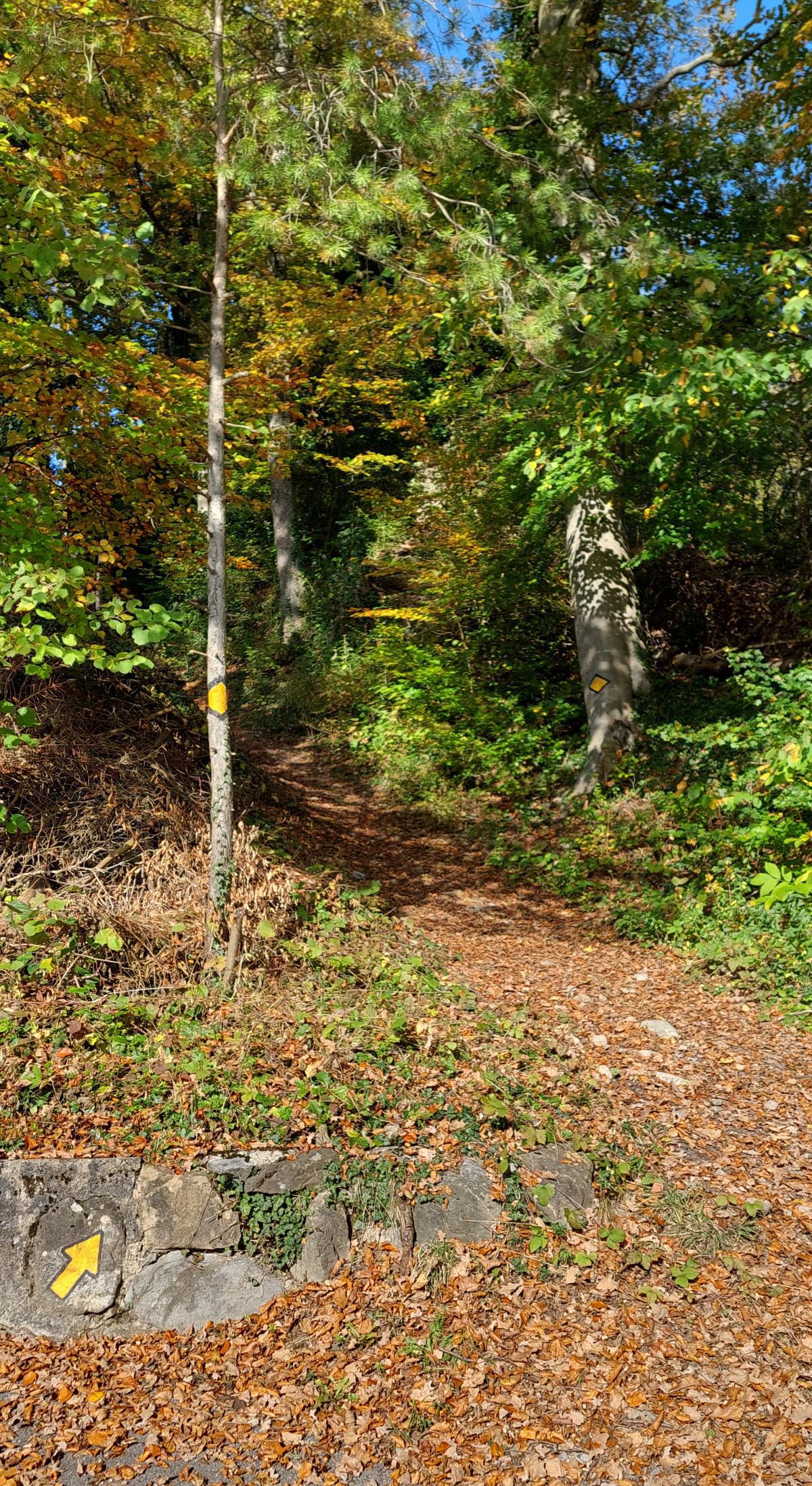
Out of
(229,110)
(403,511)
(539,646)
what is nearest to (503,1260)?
(229,110)

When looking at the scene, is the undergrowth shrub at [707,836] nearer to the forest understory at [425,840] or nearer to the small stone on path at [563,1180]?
the forest understory at [425,840]

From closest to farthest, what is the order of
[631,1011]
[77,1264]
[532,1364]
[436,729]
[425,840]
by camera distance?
[532,1364]
[77,1264]
[631,1011]
[425,840]
[436,729]

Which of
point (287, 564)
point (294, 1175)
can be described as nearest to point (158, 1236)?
point (294, 1175)

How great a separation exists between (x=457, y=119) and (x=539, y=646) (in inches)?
284

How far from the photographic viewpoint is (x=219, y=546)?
5.62m

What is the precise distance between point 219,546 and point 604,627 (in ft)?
17.8

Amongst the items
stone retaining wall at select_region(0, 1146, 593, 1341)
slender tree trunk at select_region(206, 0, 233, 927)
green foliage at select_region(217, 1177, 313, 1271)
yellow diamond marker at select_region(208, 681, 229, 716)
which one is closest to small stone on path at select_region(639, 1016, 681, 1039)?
stone retaining wall at select_region(0, 1146, 593, 1341)

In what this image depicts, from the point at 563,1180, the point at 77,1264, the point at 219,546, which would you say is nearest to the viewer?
the point at 77,1264

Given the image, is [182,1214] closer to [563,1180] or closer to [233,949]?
[233,949]

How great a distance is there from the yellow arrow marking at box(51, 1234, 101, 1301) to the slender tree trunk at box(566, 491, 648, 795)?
258 inches

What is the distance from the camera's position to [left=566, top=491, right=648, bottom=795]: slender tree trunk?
977cm

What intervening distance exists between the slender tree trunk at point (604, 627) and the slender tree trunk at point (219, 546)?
16.1 feet

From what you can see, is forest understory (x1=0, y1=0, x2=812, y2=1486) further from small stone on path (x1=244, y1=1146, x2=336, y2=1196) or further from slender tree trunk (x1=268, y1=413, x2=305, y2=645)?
slender tree trunk (x1=268, y1=413, x2=305, y2=645)

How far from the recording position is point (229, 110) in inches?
239
